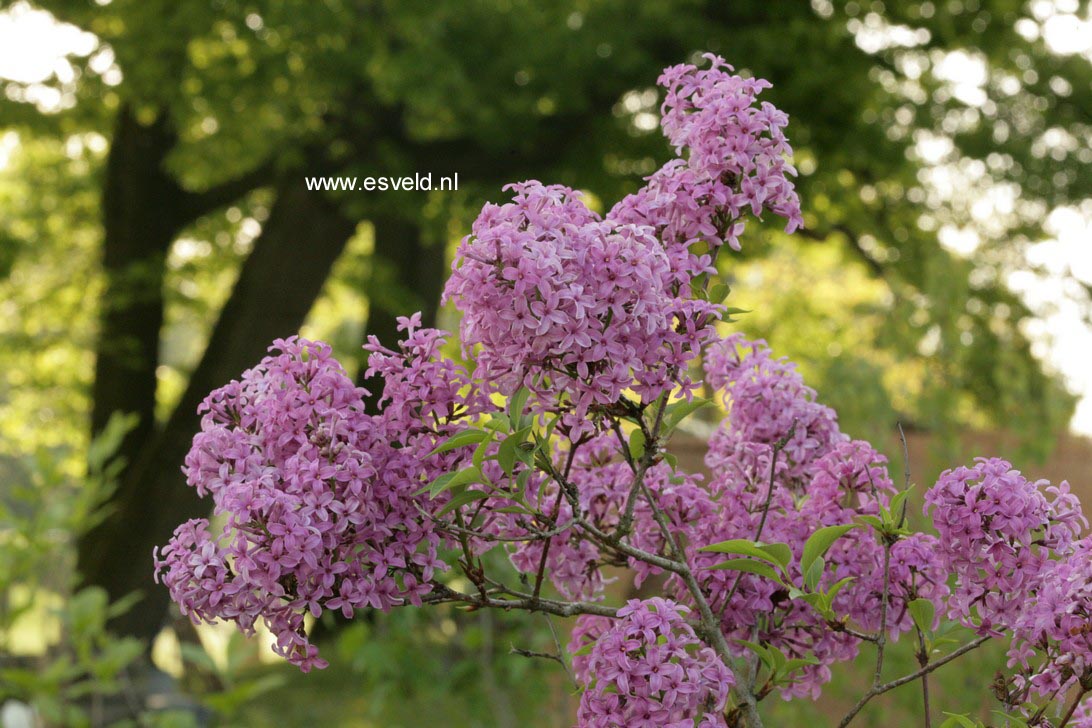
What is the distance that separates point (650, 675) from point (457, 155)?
6.40m

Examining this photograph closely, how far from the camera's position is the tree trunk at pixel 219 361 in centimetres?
796

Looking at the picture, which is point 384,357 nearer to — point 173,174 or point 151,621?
point 151,621

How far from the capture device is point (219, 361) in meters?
7.91

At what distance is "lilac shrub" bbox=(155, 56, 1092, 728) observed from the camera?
123cm

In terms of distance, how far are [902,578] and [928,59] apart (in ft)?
24.6

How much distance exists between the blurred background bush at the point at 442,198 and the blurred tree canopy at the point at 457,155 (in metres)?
0.03

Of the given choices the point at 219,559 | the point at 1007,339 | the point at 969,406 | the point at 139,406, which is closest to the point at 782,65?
the point at 1007,339

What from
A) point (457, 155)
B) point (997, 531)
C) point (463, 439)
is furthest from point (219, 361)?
point (997, 531)

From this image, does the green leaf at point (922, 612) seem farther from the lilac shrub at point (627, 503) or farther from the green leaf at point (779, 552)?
the green leaf at point (779, 552)

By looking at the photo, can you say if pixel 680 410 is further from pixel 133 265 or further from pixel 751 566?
pixel 133 265

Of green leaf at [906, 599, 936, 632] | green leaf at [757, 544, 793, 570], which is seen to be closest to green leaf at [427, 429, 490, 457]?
green leaf at [757, 544, 793, 570]

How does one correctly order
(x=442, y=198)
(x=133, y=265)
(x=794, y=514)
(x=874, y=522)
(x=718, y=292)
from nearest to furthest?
(x=874, y=522), (x=718, y=292), (x=794, y=514), (x=442, y=198), (x=133, y=265)

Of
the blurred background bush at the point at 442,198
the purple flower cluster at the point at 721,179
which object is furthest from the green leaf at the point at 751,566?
the blurred background bush at the point at 442,198

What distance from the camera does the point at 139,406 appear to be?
9156 mm
